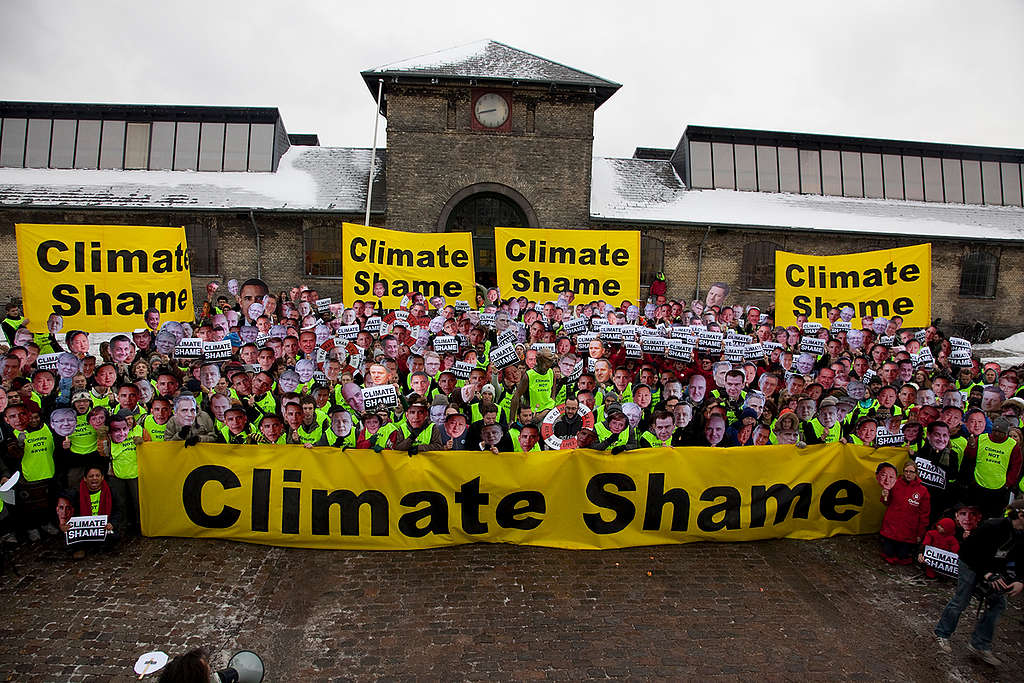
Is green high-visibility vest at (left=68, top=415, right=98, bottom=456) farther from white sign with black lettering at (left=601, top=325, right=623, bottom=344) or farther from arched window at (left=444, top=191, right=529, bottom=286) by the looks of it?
arched window at (left=444, top=191, right=529, bottom=286)

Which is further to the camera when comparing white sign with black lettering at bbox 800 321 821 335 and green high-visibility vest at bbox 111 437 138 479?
white sign with black lettering at bbox 800 321 821 335

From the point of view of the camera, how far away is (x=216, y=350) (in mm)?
7957

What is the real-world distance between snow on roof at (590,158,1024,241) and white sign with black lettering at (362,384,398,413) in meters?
15.1

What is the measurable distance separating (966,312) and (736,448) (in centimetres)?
2205

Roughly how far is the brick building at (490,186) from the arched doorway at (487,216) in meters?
0.08

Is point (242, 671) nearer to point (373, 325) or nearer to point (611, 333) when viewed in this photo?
point (611, 333)

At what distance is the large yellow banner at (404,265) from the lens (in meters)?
11.2

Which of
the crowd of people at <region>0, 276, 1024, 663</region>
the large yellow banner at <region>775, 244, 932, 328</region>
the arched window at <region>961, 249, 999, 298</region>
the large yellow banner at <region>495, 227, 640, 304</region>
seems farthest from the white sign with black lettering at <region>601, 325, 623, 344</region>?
the arched window at <region>961, 249, 999, 298</region>

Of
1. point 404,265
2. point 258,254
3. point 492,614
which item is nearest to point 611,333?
point 404,265

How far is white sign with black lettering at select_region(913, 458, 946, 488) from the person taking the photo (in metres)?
6.36

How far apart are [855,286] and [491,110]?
1381 cm

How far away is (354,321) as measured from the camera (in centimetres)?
981

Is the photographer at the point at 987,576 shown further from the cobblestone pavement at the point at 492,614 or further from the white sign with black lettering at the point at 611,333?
the white sign with black lettering at the point at 611,333

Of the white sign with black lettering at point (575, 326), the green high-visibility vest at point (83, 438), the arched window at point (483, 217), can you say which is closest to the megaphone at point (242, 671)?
the green high-visibility vest at point (83, 438)
